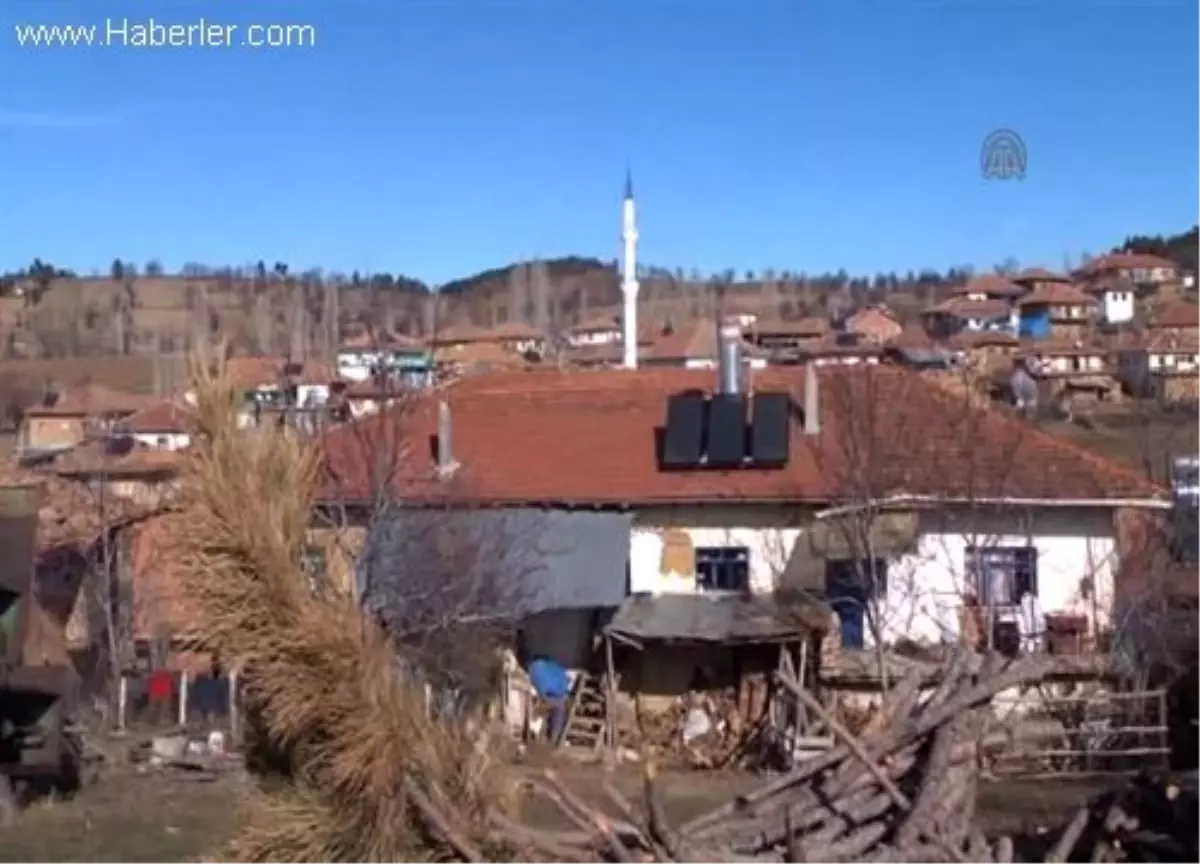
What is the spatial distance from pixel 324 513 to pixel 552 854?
1703 mm

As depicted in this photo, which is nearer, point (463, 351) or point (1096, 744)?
point (1096, 744)

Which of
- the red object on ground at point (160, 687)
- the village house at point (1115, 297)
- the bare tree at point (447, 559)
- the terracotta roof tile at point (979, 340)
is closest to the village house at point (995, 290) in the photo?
Result: the village house at point (1115, 297)

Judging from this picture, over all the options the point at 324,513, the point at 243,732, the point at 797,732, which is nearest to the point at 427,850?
the point at 243,732

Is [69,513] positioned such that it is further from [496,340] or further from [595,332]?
[595,332]

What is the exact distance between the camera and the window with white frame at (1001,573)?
1059 inches

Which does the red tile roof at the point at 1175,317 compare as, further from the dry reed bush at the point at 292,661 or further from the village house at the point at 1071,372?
the dry reed bush at the point at 292,661

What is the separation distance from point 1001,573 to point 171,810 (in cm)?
1259

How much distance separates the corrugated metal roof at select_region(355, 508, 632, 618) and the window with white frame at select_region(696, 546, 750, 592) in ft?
4.20

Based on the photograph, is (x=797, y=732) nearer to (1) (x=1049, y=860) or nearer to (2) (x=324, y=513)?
(1) (x=1049, y=860)

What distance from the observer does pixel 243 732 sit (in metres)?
7.02

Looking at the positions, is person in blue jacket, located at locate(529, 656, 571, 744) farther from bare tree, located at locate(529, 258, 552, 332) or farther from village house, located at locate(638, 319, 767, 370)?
bare tree, located at locate(529, 258, 552, 332)

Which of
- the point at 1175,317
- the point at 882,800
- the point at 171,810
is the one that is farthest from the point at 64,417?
the point at 882,800

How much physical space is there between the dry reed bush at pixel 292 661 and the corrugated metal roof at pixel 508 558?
16989 millimetres

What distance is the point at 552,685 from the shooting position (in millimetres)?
26766
